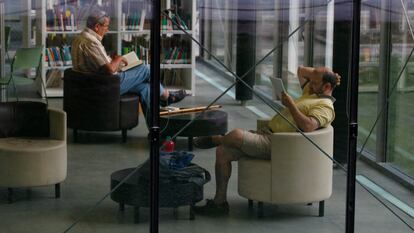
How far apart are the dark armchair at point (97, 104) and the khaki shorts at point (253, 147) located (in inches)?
24.1

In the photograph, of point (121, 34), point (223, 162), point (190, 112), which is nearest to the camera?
point (121, 34)

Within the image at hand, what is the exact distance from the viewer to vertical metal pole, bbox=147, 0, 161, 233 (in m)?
7.15

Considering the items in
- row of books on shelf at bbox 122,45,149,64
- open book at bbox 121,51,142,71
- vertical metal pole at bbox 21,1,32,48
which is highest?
vertical metal pole at bbox 21,1,32,48

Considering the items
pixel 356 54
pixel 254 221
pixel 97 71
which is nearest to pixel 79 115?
pixel 97 71

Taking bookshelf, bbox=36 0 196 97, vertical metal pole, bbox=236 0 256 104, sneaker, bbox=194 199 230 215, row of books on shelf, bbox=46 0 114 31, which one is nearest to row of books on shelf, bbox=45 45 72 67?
bookshelf, bbox=36 0 196 97

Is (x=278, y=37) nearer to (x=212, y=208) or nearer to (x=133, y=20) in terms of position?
(x=133, y=20)

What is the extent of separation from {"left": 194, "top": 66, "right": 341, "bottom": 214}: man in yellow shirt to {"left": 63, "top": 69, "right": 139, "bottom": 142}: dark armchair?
1.44 feet

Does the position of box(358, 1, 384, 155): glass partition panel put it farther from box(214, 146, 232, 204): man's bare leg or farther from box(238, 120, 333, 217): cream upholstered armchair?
box(214, 146, 232, 204): man's bare leg

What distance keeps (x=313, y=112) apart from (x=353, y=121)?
29 cm

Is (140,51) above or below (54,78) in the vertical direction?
above

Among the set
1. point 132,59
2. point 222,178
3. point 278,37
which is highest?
point 278,37

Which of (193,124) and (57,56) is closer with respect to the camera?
(57,56)

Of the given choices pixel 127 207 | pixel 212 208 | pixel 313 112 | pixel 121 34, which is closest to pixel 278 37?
pixel 313 112

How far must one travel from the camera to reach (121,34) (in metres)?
7.16
